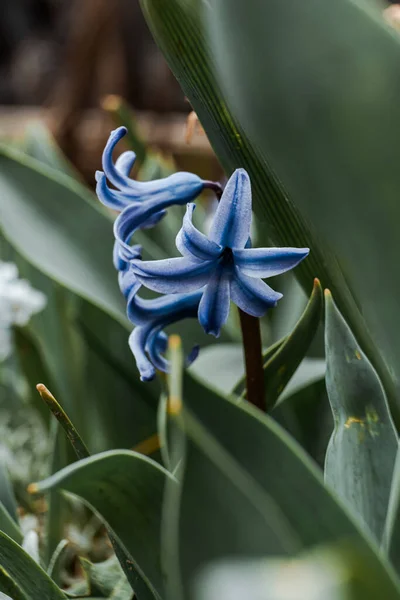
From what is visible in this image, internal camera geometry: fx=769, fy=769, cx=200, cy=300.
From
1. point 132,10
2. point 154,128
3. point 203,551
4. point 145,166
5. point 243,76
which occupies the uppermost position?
point 132,10

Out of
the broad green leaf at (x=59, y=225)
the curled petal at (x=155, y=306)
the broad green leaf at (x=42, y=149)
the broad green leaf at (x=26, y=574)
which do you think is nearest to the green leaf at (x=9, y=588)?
the broad green leaf at (x=26, y=574)

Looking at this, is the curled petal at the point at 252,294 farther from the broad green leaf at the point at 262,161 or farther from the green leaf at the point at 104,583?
the green leaf at the point at 104,583

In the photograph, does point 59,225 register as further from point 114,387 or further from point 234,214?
point 234,214

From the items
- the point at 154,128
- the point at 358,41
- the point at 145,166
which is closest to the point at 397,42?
the point at 358,41

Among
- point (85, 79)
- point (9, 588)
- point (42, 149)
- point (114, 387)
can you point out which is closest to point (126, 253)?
point (9, 588)

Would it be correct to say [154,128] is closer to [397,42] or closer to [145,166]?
A: [145,166]

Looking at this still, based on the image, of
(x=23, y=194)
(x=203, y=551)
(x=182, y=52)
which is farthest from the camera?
(x=23, y=194)
